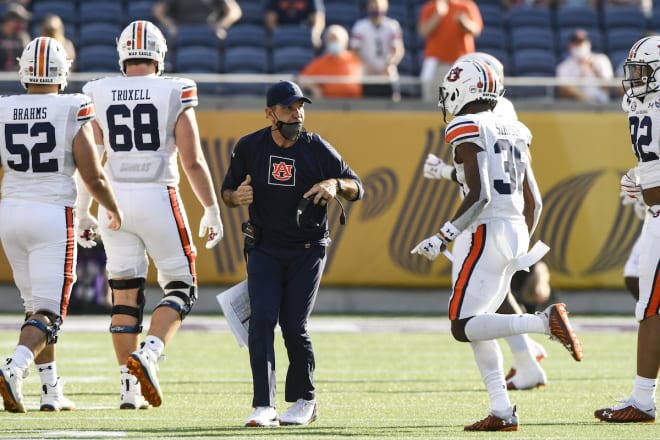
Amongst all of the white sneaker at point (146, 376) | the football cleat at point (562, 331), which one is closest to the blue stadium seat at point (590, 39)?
the white sneaker at point (146, 376)

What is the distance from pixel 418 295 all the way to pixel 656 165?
8.28 metres

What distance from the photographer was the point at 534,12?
17797 millimetres

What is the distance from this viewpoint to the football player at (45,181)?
7383mm

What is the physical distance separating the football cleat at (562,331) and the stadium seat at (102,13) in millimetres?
11349

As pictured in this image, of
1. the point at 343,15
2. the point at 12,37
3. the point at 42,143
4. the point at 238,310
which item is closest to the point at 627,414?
the point at 238,310

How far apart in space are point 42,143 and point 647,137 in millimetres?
3109

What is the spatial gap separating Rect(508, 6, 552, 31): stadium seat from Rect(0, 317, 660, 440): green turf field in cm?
552

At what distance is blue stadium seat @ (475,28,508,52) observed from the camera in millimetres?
17094

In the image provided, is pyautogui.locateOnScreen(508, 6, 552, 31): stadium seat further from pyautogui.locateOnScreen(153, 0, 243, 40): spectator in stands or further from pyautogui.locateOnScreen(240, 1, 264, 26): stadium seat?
pyautogui.locateOnScreen(153, 0, 243, 40): spectator in stands

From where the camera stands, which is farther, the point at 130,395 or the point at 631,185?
the point at 130,395

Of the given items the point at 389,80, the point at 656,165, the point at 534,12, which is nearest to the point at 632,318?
the point at 389,80

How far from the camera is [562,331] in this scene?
6391 millimetres

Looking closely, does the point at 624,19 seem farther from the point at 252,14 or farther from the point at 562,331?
the point at 562,331

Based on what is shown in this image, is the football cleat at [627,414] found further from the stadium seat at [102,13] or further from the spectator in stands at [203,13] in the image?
the stadium seat at [102,13]
